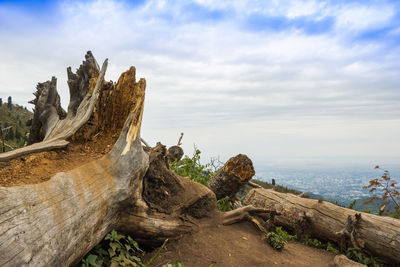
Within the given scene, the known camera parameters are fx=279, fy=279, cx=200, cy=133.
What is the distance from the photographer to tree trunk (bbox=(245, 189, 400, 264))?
596 centimetres

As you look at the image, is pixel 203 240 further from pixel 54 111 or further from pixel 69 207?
pixel 54 111

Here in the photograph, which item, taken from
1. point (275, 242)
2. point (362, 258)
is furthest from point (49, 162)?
point (362, 258)

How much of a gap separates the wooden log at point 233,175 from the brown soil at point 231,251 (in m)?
1.59

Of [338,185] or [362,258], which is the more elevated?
[362,258]

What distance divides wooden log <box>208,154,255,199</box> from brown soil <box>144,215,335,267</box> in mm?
1589

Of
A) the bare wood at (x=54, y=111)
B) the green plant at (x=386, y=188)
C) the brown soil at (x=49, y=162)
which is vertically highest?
the bare wood at (x=54, y=111)

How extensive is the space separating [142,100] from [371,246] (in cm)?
577

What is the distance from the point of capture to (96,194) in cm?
345

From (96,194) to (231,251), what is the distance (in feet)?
9.25

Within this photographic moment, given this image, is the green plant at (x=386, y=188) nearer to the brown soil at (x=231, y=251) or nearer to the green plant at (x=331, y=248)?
the green plant at (x=331, y=248)

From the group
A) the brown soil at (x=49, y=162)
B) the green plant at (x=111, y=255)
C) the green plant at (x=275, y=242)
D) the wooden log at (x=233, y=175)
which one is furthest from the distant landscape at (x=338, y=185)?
the brown soil at (x=49, y=162)

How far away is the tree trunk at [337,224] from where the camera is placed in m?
5.96

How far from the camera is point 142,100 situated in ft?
16.4

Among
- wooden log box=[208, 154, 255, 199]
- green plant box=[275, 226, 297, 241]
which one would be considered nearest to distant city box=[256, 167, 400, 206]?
wooden log box=[208, 154, 255, 199]
